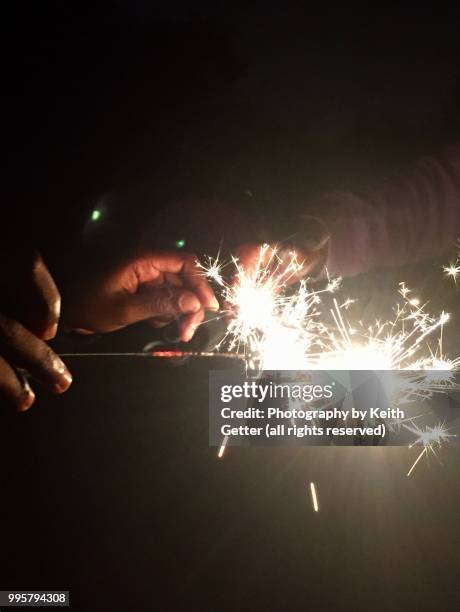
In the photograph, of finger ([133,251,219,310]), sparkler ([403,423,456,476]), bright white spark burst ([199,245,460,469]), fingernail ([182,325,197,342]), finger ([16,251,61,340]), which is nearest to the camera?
finger ([16,251,61,340])

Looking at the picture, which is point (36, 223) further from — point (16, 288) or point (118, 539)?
point (118, 539)

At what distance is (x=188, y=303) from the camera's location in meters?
2.67

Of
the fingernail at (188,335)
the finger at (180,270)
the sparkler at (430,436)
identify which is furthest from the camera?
the sparkler at (430,436)

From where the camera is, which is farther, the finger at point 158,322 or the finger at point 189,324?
the finger at point 158,322

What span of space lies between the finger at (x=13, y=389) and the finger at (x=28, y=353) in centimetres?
4

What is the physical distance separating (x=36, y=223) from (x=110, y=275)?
Answer: 18.6 inches

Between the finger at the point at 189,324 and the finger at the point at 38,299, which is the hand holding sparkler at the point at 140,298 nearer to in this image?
the finger at the point at 189,324

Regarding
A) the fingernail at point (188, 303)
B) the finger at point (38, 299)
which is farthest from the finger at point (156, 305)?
the finger at point (38, 299)

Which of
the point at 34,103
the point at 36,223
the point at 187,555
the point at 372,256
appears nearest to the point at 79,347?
the point at 36,223

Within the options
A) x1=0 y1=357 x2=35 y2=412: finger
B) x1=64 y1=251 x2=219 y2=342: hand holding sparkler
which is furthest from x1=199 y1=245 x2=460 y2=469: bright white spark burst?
x1=0 y1=357 x2=35 y2=412: finger

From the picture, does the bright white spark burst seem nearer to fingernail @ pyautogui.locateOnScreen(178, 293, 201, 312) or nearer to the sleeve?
fingernail @ pyautogui.locateOnScreen(178, 293, 201, 312)

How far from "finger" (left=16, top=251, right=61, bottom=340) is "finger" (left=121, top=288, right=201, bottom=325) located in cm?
62

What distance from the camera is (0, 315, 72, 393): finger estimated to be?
2002mm

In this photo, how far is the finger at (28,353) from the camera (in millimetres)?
2002
